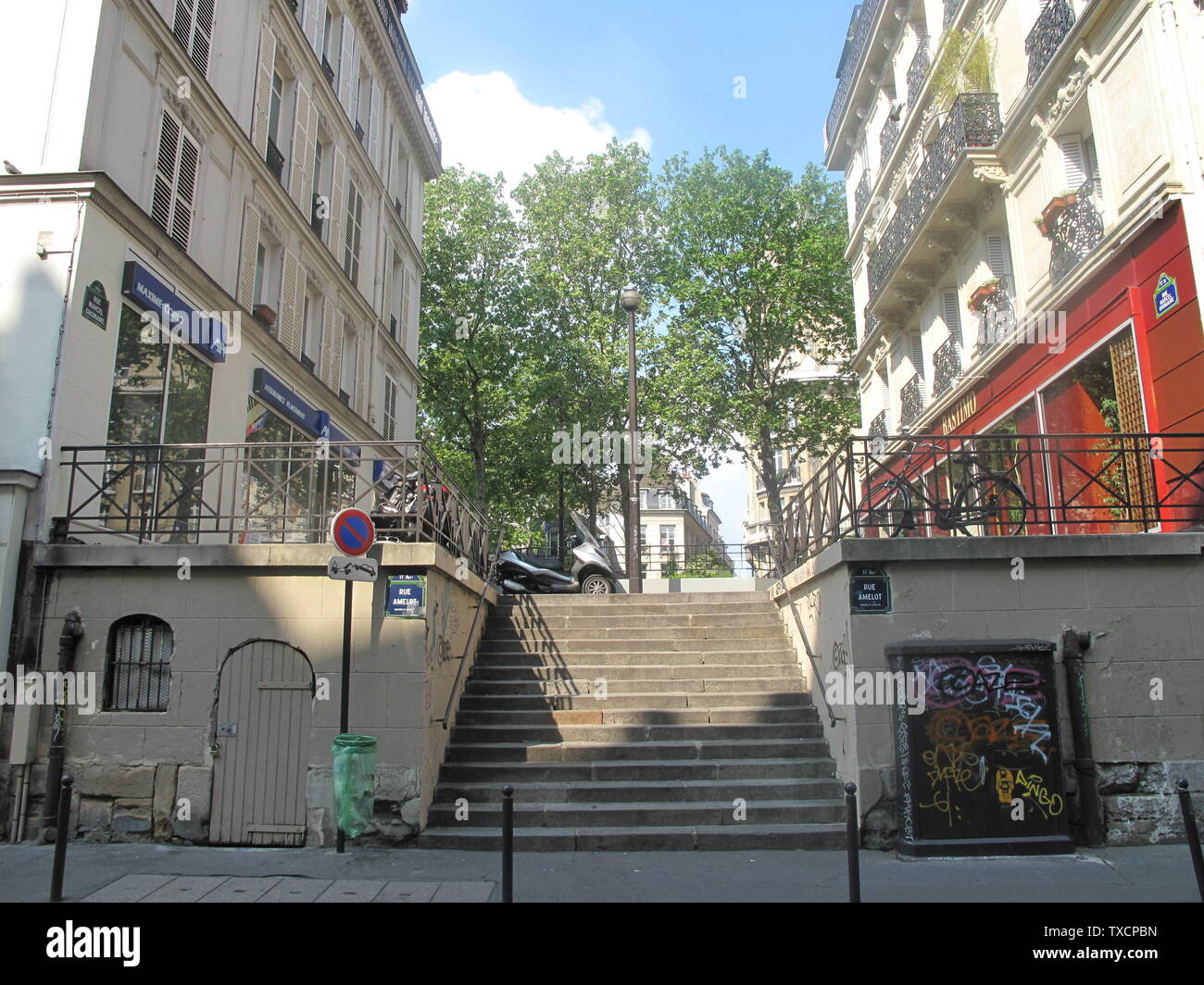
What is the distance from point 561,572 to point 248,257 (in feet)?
27.2

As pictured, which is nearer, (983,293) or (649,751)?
(649,751)

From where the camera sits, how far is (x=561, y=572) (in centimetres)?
1809

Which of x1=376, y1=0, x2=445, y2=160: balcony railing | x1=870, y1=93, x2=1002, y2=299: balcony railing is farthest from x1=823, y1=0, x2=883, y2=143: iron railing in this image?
x1=870, y1=93, x2=1002, y2=299: balcony railing

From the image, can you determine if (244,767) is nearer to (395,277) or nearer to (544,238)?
(395,277)

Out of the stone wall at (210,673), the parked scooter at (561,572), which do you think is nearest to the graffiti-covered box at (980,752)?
the stone wall at (210,673)

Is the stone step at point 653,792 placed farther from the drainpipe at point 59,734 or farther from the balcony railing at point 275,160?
the balcony railing at point 275,160

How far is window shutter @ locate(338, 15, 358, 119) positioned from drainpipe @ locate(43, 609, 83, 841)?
13270 millimetres

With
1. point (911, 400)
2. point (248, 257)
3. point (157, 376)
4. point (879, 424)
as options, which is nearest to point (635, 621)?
point (157, 376)

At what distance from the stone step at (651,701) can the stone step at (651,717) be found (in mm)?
128

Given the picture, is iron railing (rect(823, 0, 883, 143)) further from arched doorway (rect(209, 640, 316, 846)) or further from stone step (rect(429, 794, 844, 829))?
stone step (rect(429, 794, 844, 829))

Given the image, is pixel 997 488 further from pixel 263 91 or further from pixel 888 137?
pixel 888 137

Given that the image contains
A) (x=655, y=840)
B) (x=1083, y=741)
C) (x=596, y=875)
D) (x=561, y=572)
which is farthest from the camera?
(x=561, y=572)

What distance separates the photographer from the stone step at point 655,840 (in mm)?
7941
